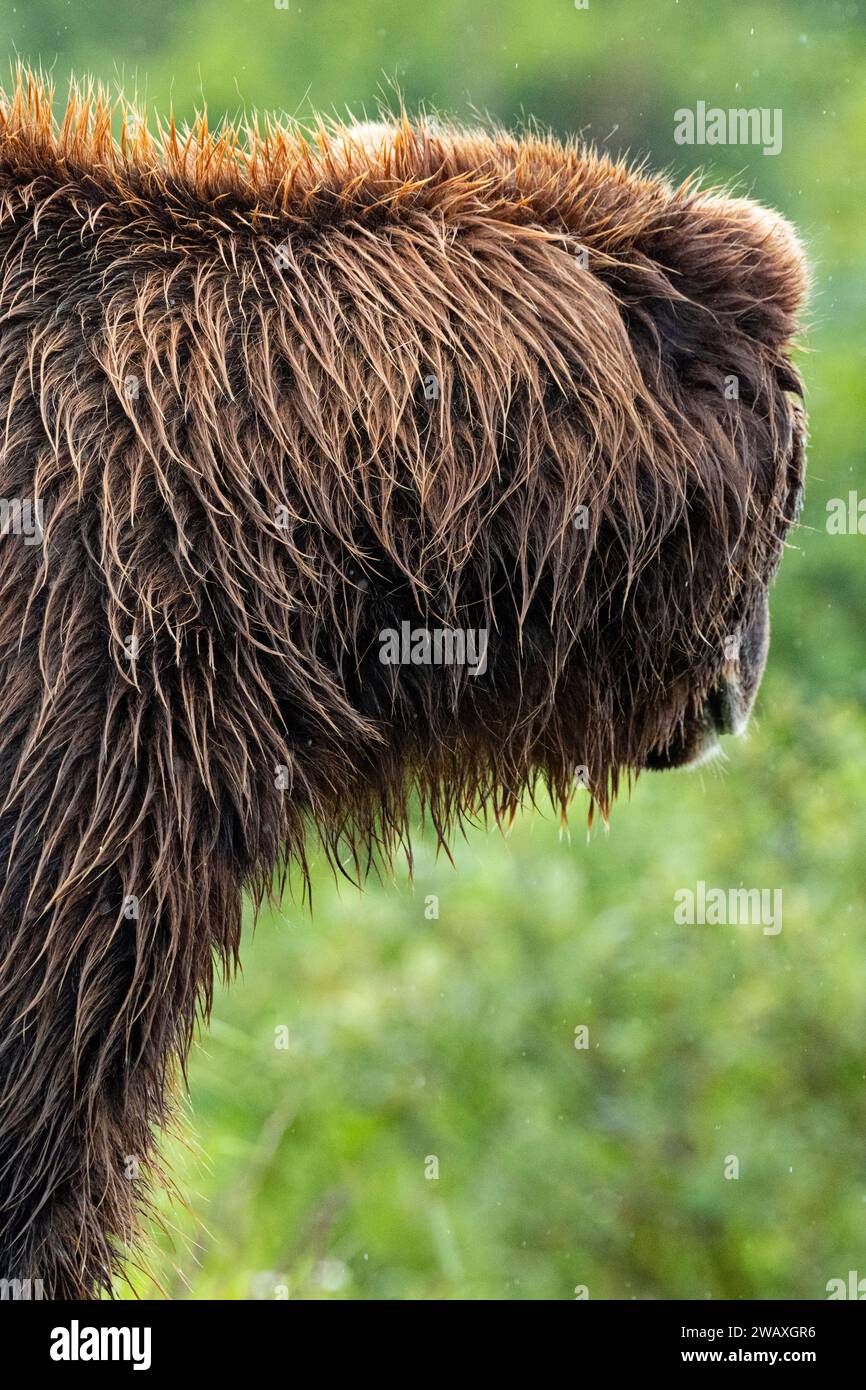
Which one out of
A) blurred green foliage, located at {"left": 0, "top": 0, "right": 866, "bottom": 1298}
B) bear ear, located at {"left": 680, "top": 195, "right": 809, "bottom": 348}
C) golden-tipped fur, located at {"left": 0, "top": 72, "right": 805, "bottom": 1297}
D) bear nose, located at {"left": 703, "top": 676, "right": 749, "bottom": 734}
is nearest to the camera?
golden-tipped fur, located at {"left": 0, "top": 72, "right": 805, "bottom": 1297}

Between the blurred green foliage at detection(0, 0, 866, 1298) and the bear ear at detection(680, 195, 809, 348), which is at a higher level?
the bear ear at detection(680, 195, 809, 348)

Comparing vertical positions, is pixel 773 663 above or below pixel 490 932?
above

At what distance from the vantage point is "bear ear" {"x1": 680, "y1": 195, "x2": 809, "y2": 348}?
8.19ft

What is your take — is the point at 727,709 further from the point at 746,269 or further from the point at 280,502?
the point at 280,502

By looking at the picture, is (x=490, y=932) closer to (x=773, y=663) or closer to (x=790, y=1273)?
(x=790, y=1273)

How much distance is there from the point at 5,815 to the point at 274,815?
1.43ft

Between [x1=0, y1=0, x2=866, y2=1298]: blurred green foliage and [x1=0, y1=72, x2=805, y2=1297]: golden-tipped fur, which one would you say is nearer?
[x1=0, y1=72, x2=805, y2=1297]: golden-tipped fur

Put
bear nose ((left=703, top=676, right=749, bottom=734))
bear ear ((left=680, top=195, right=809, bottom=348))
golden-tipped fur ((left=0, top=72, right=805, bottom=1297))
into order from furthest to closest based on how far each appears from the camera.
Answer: bear nose ((left=703, top=676, right=749, bottom=734)) → bear ear ((left=680, top=195, right=809, bottom=348)) → golden-tipped fur ((left=0, top=72, right=805, bottom=1297))

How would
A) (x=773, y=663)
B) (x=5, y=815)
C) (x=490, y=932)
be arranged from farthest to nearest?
(x=773, y=663) < (x=490, y=932) < (x=5, y=815)

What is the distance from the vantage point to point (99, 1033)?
7.63 ft

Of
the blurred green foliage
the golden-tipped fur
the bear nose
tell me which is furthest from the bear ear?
the blurred green foliage

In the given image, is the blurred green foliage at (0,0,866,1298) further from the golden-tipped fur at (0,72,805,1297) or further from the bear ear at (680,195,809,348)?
the golden-tipped fur at (0,72,805,1297)

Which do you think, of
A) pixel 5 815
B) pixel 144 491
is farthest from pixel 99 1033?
pixel 144 491

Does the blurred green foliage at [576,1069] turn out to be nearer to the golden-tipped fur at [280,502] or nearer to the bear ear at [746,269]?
the bear ear at [746,269]
